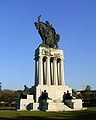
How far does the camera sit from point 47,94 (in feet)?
172

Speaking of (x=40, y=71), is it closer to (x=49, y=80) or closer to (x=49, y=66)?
(x=49, y=66)

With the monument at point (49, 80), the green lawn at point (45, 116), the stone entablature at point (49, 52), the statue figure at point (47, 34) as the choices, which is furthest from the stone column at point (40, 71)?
the green lawn at point (45, 116)

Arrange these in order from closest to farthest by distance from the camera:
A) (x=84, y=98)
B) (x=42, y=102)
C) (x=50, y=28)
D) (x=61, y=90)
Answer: (x=42, y=102)
(x=61, y=90)
(x=50, y=28)
(x=84, y=98)

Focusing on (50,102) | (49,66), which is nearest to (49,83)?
(49,66)

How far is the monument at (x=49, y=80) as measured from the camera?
5134 cm


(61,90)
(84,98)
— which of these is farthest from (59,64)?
(84,98)

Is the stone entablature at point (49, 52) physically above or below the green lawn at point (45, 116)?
above

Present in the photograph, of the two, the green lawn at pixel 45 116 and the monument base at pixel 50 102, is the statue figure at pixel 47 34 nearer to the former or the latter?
the monument base at pixel 50 102

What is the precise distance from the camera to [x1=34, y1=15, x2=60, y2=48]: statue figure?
61.4 meters

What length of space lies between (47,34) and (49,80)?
1060cm

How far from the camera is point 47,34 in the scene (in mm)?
61812

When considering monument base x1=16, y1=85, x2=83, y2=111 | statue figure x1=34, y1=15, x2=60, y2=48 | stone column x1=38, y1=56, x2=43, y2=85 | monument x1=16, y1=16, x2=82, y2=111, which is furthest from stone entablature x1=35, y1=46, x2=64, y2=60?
monument base x1=16, y1=85, x2=83, y2=111

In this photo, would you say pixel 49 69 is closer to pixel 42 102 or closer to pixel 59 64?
pixel 59 64

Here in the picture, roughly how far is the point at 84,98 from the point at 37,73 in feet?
96.7
